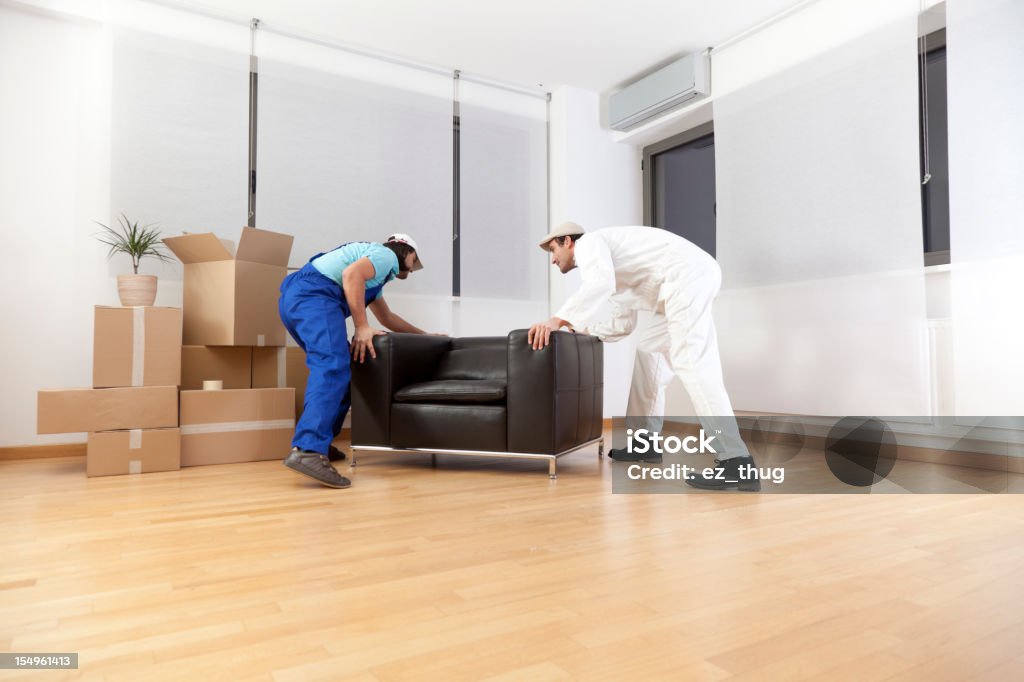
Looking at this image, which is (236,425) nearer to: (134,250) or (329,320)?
(329,320)

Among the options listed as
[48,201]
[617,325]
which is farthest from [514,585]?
[48,201]

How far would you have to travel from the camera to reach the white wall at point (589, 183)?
498 cm

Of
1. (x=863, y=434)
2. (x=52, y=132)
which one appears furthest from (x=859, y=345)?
(x=52, y=132)

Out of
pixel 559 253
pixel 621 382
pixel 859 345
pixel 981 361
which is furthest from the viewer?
pixel 621 382

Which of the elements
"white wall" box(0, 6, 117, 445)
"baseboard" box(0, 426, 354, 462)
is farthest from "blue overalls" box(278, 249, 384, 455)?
"white wall" box(0, 6, 117, 445)

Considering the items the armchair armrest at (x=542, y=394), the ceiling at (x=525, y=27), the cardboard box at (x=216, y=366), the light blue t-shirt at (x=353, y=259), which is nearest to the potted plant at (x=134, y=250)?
the cardboard box at (x=216, y=366)

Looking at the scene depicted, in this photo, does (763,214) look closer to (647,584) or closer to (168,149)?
(647,584)

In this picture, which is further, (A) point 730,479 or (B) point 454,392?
(B) point 454,392

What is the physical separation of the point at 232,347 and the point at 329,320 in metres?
0.93

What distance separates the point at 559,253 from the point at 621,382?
7.26 ft

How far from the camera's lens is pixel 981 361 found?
290 centimetres

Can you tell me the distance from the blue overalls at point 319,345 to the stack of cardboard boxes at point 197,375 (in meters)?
0.48

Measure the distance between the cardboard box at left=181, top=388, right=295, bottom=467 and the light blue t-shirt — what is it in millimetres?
761

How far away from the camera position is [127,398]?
295 cm
